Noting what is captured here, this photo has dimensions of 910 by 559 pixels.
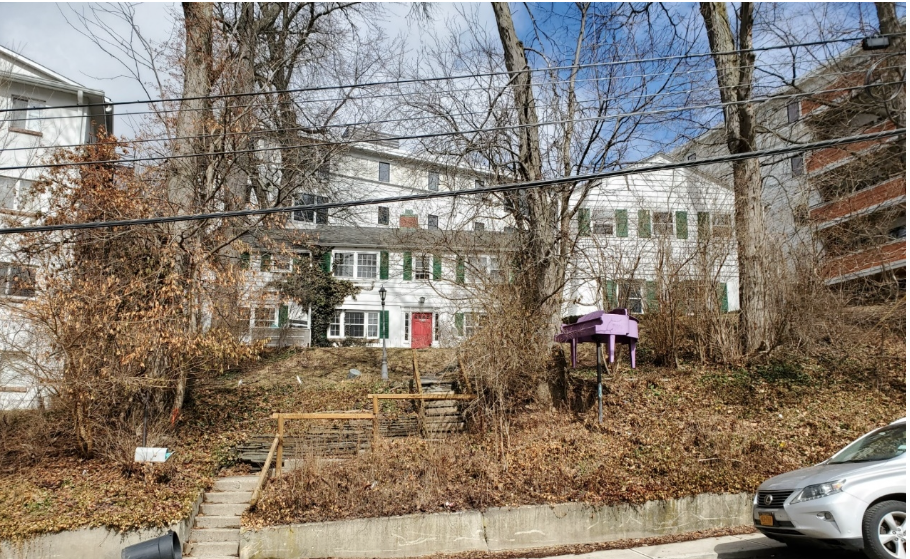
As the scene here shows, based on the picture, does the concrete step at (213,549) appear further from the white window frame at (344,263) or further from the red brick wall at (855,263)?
the white window frame at (344,263)

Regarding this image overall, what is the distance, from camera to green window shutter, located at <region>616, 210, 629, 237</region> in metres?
17.3

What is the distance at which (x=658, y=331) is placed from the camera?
50.8ft

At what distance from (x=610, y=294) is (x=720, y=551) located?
8582 mm

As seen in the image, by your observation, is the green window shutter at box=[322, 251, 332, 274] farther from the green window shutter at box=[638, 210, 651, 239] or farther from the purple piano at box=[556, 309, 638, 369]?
the purple piano at box=[556, 309, 638, 369]

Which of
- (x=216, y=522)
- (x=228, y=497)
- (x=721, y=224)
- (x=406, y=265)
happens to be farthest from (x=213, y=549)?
(x=406, y=265)

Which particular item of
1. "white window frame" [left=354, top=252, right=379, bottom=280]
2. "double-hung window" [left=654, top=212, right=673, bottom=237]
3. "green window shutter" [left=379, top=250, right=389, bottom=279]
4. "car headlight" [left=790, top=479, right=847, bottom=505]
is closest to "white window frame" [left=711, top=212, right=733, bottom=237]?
"double-hung window" [left=654, top=212, right=673, bottom=237]

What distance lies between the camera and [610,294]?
53.7 feet

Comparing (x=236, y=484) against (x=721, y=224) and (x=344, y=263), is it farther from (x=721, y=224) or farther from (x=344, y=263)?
(x=344, y=263)

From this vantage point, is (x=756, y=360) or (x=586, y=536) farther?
(x=756, y=360)

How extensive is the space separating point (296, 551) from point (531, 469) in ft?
12.8

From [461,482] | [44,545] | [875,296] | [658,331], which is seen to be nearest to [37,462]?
[44,545]

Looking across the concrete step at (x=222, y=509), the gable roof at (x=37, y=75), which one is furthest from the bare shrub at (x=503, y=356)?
the gable roof at (x=37, y=75)

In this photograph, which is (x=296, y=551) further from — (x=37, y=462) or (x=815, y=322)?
(x=815, y=322)

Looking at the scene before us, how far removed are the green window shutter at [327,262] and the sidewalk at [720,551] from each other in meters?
21.0
